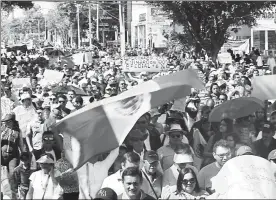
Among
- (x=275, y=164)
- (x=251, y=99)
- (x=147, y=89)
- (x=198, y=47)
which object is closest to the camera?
(x=275, y=164)

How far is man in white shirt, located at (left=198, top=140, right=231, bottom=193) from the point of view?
20.3ft

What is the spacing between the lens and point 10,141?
7.43 metres

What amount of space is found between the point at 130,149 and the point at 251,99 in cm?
203

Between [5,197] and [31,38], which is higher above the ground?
[31,38]

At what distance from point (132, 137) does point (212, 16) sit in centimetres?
289

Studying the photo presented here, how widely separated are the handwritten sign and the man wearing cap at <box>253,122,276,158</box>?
827 millimetres

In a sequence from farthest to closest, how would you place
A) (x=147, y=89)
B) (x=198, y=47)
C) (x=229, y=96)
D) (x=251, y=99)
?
(x=198, y=47) < (x=229, y=96) < (x=251, y=99) < (x=147, y=89)

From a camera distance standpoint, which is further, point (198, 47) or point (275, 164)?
point (198, 47)

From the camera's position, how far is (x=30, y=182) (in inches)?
252

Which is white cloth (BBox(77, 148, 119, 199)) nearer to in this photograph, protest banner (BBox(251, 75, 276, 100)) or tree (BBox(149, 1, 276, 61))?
protest banner (BBox(251, 75, 276, 100))

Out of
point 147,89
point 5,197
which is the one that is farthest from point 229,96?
point 5,197

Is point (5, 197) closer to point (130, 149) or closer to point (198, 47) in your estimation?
point (130, 149)

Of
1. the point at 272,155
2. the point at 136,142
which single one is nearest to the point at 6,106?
the point at 136,142

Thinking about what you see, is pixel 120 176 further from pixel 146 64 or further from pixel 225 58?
pixel 225 58
